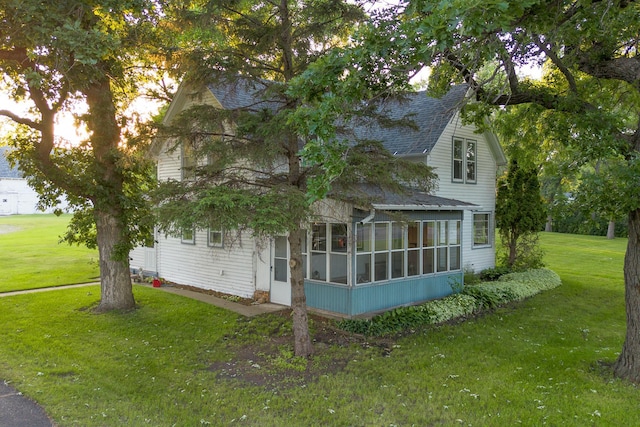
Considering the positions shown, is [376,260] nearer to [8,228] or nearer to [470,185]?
[470,185]

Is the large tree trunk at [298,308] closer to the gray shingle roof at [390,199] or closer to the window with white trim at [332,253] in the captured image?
the gray shingle roof at [390,199]

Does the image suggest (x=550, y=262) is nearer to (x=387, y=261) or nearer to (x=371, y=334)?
(x=387, y=261)

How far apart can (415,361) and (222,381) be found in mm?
3453

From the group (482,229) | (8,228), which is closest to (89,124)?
(482,229)

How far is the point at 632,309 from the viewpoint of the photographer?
7.06 metres

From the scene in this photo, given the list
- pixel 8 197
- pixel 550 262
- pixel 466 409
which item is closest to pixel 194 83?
pixel 466 409

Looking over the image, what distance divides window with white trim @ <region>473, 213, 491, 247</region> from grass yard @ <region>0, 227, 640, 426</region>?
222 inches

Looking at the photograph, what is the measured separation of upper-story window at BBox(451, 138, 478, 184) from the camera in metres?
16.0

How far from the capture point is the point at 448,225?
13.0m

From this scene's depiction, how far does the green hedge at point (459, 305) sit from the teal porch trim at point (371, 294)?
16.0 inches

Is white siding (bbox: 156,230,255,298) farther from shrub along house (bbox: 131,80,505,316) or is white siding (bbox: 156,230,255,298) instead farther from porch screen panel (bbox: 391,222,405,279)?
porch screen panel (bbox: 391,222,405,279)

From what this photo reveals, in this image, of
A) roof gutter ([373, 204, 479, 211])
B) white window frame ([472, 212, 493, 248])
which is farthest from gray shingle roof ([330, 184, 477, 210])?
white window frame ([472, 212, 493, 248])

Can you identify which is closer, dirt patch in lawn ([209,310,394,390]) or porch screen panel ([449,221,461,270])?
dirt patch in lawn ([209,310,394,390])

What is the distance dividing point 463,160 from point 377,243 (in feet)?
23.3
